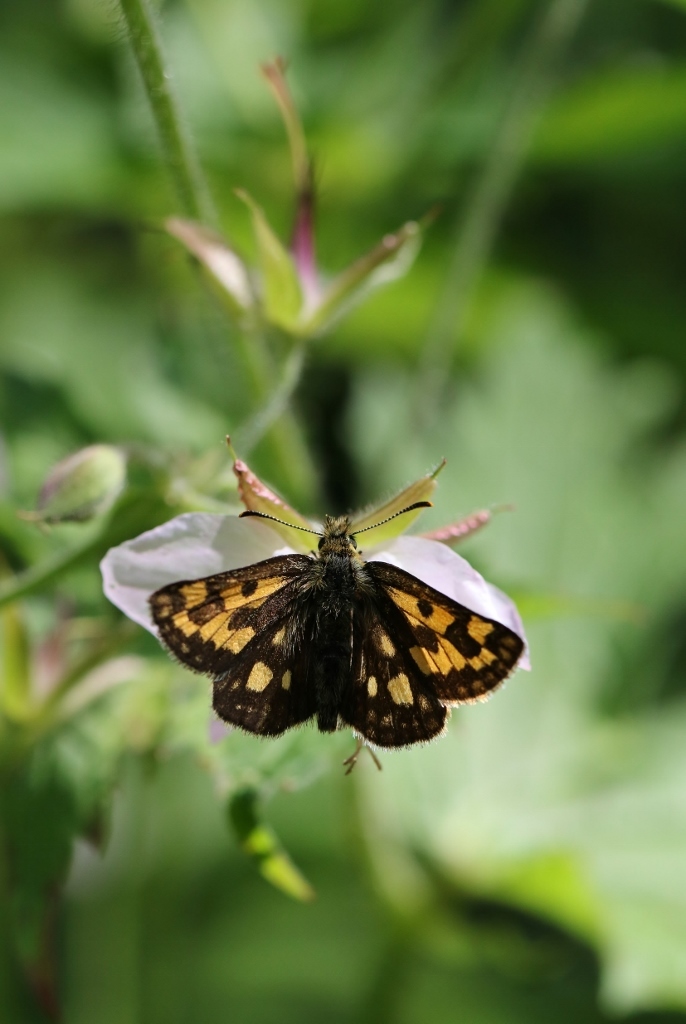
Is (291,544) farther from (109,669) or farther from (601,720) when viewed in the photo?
(601,720)

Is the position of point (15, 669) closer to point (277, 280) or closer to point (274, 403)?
point (274, 403)

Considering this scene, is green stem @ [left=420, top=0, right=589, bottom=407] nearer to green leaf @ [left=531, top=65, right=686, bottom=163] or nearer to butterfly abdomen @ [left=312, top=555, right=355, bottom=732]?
green leaf @ [left=531, top=65, right=686, bottom=163]

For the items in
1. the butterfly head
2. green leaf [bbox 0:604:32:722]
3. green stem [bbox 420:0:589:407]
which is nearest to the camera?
the butterfly head

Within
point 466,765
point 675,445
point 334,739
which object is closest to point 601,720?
point 466,765

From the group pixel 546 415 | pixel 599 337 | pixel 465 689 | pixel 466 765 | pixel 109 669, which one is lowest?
pixel 465 689

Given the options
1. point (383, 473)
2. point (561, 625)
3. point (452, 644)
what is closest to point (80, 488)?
point (452, 644)

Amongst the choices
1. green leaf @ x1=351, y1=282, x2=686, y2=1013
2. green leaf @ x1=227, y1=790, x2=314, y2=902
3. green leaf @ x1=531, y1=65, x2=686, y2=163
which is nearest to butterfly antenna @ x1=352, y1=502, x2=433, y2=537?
green leaf @ x1=227, y1=790, x2=314, y2=902

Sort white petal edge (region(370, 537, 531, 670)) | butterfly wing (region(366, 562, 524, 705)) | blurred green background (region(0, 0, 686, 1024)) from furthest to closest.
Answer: blurred green background (region(0, 0, 686, 1024)), white petal edge (region(370, 537, 531, 670)), butterfly wing (region(366, 562, 524, 705))
